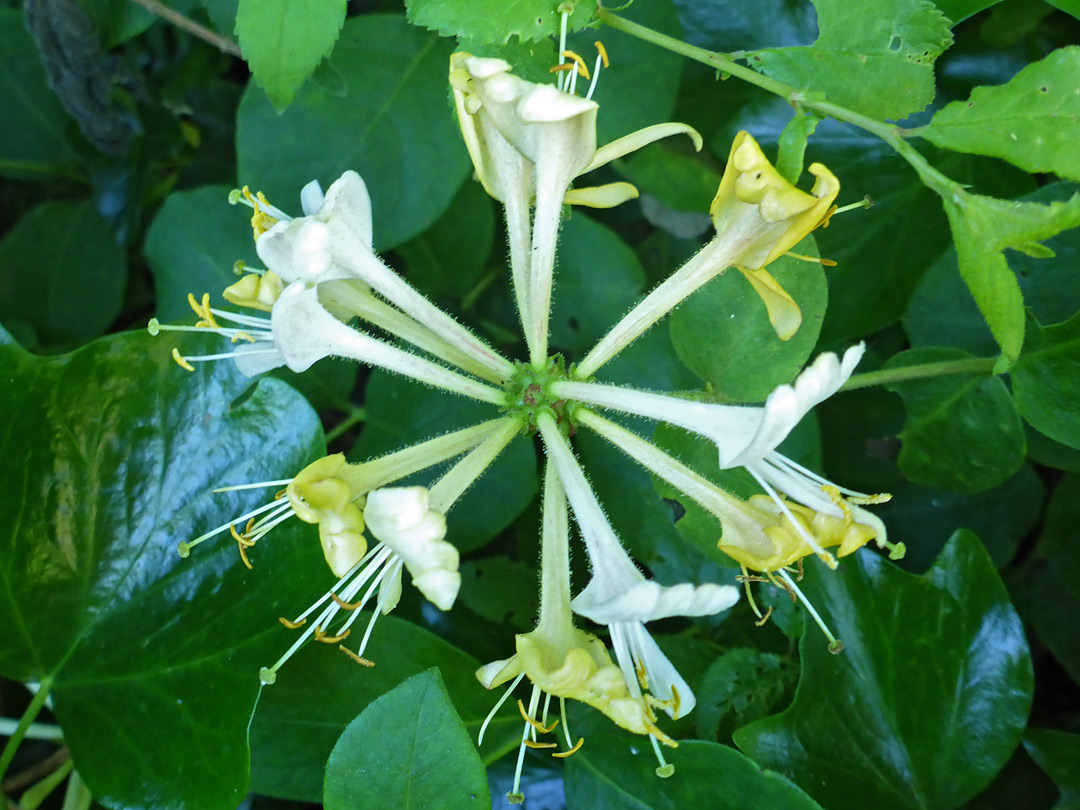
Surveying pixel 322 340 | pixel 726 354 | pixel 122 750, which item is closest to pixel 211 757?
pixel 122 750

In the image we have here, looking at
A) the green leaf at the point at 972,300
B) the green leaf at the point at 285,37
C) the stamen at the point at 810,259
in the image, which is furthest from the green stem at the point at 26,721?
the green leaf at the point at 972,300

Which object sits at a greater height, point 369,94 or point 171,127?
point 369,94

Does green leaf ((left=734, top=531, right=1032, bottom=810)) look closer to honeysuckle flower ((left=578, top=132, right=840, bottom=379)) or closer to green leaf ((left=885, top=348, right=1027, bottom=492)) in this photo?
green leaf ((left=885, top=348, right=1027, bottom=492))

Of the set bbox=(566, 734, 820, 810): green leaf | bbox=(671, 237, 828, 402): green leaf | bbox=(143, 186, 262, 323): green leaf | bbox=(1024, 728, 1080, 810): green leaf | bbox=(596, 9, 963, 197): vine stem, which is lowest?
bbox=(1024, 728, 1080, 810): green leaf

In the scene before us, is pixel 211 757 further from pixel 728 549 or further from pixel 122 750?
pixel 728 549

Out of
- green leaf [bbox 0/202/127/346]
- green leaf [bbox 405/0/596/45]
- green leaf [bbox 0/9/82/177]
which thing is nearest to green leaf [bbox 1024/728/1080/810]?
green leaf [bbox 405/0/596/45]

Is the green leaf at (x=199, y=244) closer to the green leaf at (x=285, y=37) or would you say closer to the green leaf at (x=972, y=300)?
the green leaf at (x=285, y=37)
